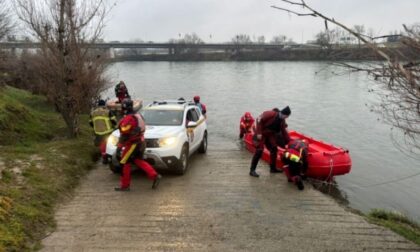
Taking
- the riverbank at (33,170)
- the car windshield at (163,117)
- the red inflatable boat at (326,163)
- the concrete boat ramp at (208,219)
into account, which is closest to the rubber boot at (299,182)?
the concrete boat ramp at (208,219)

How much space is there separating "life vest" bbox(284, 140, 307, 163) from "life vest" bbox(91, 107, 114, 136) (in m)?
4.89

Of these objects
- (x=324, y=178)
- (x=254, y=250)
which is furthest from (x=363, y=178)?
(x=254, y=250)

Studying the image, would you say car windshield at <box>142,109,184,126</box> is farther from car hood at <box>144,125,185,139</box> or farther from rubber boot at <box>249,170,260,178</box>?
rubber boot at <box>249,170,260,178</box>

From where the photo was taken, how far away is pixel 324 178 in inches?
458

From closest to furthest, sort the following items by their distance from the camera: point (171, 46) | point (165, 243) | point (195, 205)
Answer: point (165, 243) → point (195, 205) → point (171, 46)

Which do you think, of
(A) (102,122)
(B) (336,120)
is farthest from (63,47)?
A: (B) (336,120)

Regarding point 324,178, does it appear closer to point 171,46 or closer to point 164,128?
point 164,128

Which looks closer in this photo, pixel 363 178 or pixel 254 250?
pixel 254 250

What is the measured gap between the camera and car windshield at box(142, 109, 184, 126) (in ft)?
36.6

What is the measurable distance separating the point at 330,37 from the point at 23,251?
506cm

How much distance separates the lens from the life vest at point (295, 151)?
31.6 feet

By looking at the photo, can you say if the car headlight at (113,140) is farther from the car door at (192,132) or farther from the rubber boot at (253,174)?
the rubber boot at (253,174)

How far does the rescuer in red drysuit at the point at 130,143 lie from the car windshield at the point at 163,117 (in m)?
2.23

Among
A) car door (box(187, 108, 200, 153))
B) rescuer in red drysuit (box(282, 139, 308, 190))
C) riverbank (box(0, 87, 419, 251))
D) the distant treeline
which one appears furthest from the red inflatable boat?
the distant treeline
